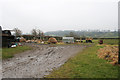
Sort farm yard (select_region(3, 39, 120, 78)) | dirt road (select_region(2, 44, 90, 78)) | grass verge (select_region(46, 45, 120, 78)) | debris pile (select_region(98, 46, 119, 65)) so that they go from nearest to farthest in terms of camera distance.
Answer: grass verge (select_region(46, 45, 120, 78)) → farm yard (select_region(3, 39, 120, 78)) → dirt road (select_region(2, 44, 90, 78)) → debris pile (select_region(98, 46, 119, 65))

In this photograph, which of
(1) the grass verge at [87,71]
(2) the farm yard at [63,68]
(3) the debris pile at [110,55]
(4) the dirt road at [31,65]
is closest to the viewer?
(1) the grass verge at [87,71]

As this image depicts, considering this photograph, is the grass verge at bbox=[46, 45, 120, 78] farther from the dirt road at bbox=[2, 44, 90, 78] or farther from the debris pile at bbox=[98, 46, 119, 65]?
the dirt road at bbox=[2, 44, 90, 78]

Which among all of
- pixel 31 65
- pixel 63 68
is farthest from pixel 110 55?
pixel 31 65

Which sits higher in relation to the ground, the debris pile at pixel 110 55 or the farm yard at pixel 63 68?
the debris pile at pixel 110 55

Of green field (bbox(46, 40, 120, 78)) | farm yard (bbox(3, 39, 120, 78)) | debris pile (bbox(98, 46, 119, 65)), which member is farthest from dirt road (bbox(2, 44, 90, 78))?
A: debris pile (bbox(98, 46, 119, 65))

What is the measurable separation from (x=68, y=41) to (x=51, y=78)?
22620 millimetres

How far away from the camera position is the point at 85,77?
4094 mm

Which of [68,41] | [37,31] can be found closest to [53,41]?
[68,41]

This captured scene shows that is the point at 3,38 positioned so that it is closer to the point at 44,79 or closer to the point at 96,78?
the point at 44,79

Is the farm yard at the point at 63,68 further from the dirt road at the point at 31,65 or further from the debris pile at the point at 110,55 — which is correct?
the debris pile at the point at 110,55

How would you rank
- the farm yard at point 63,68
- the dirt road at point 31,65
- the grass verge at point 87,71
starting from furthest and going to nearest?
the dirt road at point 31,65, the farm yard at point 63,68, the grass verge at point 87,71

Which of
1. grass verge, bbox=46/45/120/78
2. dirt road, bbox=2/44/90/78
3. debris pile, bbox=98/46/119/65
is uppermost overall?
debris pile, bbox=98/46/119/65

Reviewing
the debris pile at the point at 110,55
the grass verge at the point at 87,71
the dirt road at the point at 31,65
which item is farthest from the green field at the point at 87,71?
the dirt road at the point at 31,65

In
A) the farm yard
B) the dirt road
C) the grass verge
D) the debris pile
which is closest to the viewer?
the grass verge
